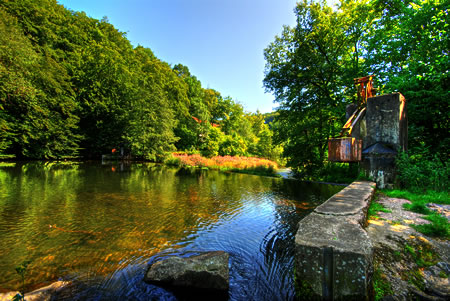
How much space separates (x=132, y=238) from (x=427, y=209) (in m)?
5.43

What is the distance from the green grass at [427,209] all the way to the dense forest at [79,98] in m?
12.0

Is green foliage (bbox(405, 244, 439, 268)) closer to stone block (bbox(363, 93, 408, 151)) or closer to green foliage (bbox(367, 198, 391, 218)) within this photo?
green foliage (bbox(367, 198, 391, 218))

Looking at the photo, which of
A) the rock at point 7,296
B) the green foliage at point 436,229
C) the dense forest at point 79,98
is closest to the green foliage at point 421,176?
the green foliage at point 436,229

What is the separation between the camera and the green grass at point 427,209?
2406 millimetres

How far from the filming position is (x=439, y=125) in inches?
264

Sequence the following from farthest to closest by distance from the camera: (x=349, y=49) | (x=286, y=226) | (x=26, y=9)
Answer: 1. (x=26, y=9)
2. (x=349, y=49)
3. (x=286, y=226)

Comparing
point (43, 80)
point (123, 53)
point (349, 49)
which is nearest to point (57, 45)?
point (43, 80)

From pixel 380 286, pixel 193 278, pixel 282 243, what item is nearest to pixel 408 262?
pixel 380 286

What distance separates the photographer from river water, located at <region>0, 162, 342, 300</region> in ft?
9.02

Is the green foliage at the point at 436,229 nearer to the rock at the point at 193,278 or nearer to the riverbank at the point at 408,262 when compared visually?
the riverbank at the point at 408,262

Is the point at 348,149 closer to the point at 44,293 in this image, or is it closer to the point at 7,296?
the point at 44,293

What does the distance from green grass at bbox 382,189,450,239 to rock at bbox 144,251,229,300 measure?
2.67m

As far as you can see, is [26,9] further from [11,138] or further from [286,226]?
[286,226]

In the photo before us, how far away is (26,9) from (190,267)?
3267 cm
